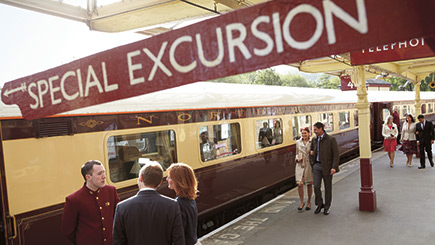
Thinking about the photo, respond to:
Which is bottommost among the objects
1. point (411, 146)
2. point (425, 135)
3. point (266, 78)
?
point (411, 146)

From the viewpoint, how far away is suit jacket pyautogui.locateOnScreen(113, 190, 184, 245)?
2.89 meters

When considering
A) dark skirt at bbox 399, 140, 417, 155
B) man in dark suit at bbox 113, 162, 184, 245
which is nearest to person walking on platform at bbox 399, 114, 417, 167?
dark skirt at bbox 399, 140, 417, 155

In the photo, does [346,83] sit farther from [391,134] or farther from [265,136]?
[265,136]

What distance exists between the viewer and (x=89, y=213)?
3.48 meters

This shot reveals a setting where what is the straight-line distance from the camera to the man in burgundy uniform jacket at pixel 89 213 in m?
3.42

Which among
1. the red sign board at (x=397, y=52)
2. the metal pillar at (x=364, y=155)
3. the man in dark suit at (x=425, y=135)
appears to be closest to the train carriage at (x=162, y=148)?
the metal pillar at (x=364, y=155)

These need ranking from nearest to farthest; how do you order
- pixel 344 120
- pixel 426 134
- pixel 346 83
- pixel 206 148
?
1. pixel 206 148
2. pixel 426 134
3. pixel 344 120
4. pixel 346 83

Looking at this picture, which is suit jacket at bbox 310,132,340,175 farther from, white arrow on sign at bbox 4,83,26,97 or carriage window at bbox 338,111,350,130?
carriage window at bbox 338,111,350,130

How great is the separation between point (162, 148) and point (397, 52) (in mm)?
4044

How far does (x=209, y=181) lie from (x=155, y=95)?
198 cm

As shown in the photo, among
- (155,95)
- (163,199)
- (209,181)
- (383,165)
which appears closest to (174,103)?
(155,95)

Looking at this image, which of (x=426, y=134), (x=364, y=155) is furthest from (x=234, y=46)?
(x=426, y=134)

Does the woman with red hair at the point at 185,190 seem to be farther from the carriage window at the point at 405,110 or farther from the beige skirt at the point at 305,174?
the carriage window at the point at 405,110

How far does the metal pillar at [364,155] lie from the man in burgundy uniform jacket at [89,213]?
205 inches
